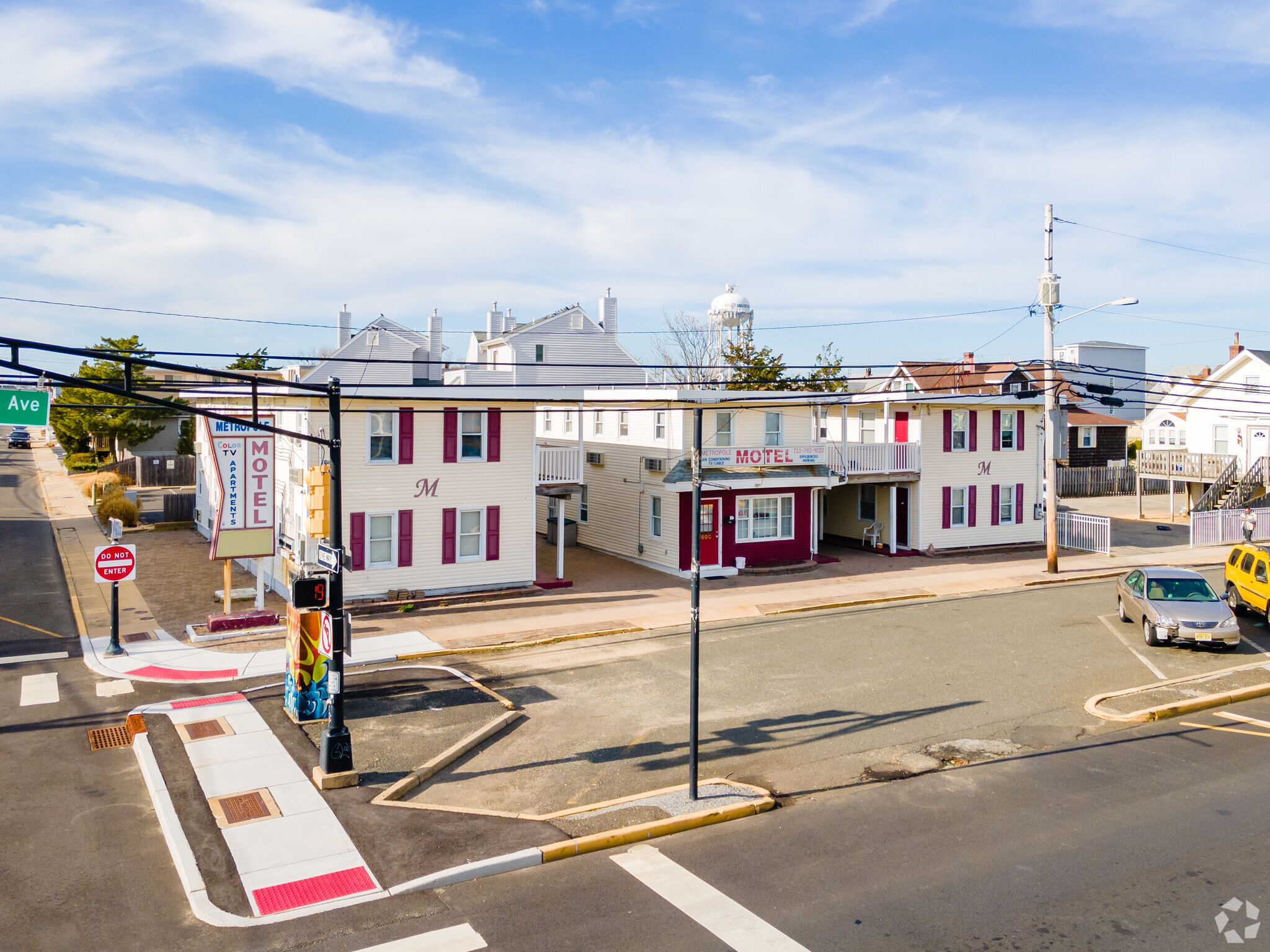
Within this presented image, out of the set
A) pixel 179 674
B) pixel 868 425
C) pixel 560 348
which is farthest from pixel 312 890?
pixel 560 348

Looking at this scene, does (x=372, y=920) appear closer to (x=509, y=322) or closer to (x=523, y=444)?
(x=523, y=444)

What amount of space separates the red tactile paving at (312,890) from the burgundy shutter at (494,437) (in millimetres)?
16627

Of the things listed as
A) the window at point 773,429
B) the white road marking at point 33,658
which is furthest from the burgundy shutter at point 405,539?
the window at point 773,429

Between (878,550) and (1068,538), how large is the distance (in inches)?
307

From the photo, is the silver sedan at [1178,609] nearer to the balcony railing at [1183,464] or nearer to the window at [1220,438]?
the balcony railing at [1183,464]

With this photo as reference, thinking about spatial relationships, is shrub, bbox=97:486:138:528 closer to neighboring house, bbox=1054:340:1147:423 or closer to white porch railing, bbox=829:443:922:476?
white porch railing, bbox=829:443:922:476

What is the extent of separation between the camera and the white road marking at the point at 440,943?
8109 millimetres

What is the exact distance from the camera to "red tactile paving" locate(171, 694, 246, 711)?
15.7 meters

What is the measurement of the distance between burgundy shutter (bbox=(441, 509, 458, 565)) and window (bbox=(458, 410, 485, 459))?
170 centimetres

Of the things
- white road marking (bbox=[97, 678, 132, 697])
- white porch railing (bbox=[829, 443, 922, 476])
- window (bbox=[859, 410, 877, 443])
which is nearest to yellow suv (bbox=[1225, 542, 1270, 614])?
white porch railing (bbox=[829, 443, 922, 476])

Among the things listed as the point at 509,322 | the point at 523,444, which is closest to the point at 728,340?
the point at 509,322

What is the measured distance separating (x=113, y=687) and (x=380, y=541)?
838cm

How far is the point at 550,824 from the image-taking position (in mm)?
10797

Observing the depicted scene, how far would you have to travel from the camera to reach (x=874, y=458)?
1275 inches
